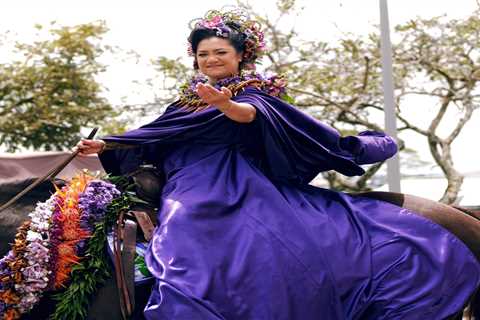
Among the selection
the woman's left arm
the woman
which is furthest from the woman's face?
the woman's left arm

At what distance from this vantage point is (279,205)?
276 cm

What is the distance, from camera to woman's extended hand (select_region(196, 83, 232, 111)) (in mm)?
2613

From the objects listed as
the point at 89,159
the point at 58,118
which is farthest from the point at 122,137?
the point at 58,118

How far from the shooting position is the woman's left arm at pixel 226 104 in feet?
8.61

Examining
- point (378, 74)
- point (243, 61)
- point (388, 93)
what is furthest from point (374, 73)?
point (243, 61)

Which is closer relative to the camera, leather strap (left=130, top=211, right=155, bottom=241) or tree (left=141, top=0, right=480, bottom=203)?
leather strap (left=130, top=211, right=155, bottom=241)

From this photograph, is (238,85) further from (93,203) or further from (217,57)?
(93,203)

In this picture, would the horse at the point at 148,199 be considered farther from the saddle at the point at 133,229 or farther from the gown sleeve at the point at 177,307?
the gown sleeve at the point at 177,307

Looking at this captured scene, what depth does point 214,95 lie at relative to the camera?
2.64 metres

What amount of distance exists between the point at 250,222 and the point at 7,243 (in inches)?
38.3

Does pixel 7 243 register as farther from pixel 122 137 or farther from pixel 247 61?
pixel 247 61

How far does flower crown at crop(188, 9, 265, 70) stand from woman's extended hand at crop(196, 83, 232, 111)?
1.91ft

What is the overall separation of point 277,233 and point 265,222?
0.22ft

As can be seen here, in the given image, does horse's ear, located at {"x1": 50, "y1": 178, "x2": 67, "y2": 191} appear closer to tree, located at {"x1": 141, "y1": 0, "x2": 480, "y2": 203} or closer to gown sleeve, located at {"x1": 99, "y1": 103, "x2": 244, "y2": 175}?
gown sleeve, located at {"x1": 99, "y1": 103, "x2": 244, "y2": 175}
